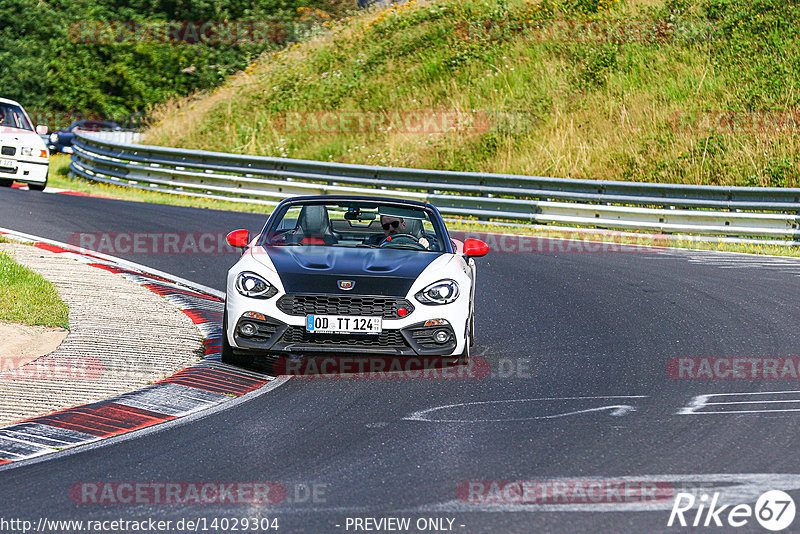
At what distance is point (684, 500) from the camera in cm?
A: 500

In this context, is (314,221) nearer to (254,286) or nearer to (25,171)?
(254,286)

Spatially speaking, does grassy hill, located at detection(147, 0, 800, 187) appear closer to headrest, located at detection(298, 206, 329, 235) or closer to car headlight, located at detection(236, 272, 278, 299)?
headrest, located at detection(298, 206, 329, 235)

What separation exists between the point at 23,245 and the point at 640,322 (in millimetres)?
7975

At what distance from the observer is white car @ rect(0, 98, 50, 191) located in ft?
70.2

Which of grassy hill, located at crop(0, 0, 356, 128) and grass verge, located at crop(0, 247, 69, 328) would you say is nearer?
grass verge, located at crop(0, 247, 69, 328)

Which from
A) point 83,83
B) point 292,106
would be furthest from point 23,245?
point 83,83

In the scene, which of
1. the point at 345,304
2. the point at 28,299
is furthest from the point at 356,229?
the point at 28,299

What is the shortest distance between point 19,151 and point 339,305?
15676mm

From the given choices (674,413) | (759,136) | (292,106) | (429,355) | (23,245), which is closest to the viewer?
(674,413)

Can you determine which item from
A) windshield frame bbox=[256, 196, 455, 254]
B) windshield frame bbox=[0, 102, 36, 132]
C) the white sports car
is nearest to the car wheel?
the white sports car

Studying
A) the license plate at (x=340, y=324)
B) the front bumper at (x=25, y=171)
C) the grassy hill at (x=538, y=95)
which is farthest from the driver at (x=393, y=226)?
the front bumper at (x=25, y=171)

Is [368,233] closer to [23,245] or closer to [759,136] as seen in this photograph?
[23,245]

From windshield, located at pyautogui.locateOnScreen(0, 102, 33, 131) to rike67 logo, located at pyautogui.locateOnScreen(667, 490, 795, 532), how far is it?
19.6m

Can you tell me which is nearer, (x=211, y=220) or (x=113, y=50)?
(x=211, y=220)
